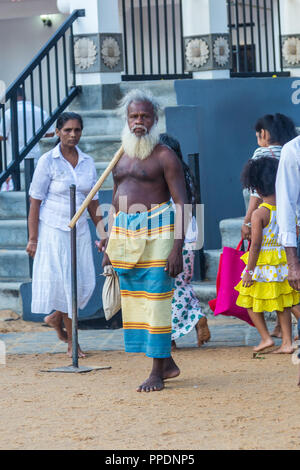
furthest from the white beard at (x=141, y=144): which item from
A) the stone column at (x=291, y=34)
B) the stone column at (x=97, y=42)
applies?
the stone column at (x=291, y=34)

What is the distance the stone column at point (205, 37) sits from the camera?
12.7 metres

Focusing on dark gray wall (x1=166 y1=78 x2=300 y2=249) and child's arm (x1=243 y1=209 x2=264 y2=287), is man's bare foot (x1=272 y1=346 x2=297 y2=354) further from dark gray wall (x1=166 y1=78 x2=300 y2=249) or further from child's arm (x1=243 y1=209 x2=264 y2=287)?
dark gray wall (x1=166 y1=78 x2=300 y2=249)

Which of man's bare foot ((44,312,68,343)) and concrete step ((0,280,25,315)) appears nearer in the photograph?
man's bare foot ((44,312,68,343))

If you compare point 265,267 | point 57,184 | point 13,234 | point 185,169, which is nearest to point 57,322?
point 57,184

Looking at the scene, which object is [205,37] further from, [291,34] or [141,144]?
[141,144]

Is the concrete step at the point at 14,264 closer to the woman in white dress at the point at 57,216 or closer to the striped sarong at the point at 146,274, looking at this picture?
the woman in white dress at the point at 57,216

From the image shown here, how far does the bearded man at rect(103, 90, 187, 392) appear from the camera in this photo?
657 cm

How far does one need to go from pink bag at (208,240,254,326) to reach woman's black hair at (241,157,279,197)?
0.62 metres

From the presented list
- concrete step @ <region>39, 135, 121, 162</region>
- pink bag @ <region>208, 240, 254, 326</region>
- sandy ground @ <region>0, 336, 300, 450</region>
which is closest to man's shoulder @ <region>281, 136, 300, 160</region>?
sandy ground @ <region>0, 336, 300, 450</region>

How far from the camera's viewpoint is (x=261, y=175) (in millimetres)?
7621

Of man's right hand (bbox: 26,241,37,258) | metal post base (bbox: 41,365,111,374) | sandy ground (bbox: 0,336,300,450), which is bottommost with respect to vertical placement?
sandy ground (bbox: 0,336,300,450)

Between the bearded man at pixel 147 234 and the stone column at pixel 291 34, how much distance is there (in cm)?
741

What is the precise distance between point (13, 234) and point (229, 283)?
3.56 metres

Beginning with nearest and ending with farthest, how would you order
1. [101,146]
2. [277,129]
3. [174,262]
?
[174,262] → [277,129] → [101,146]
